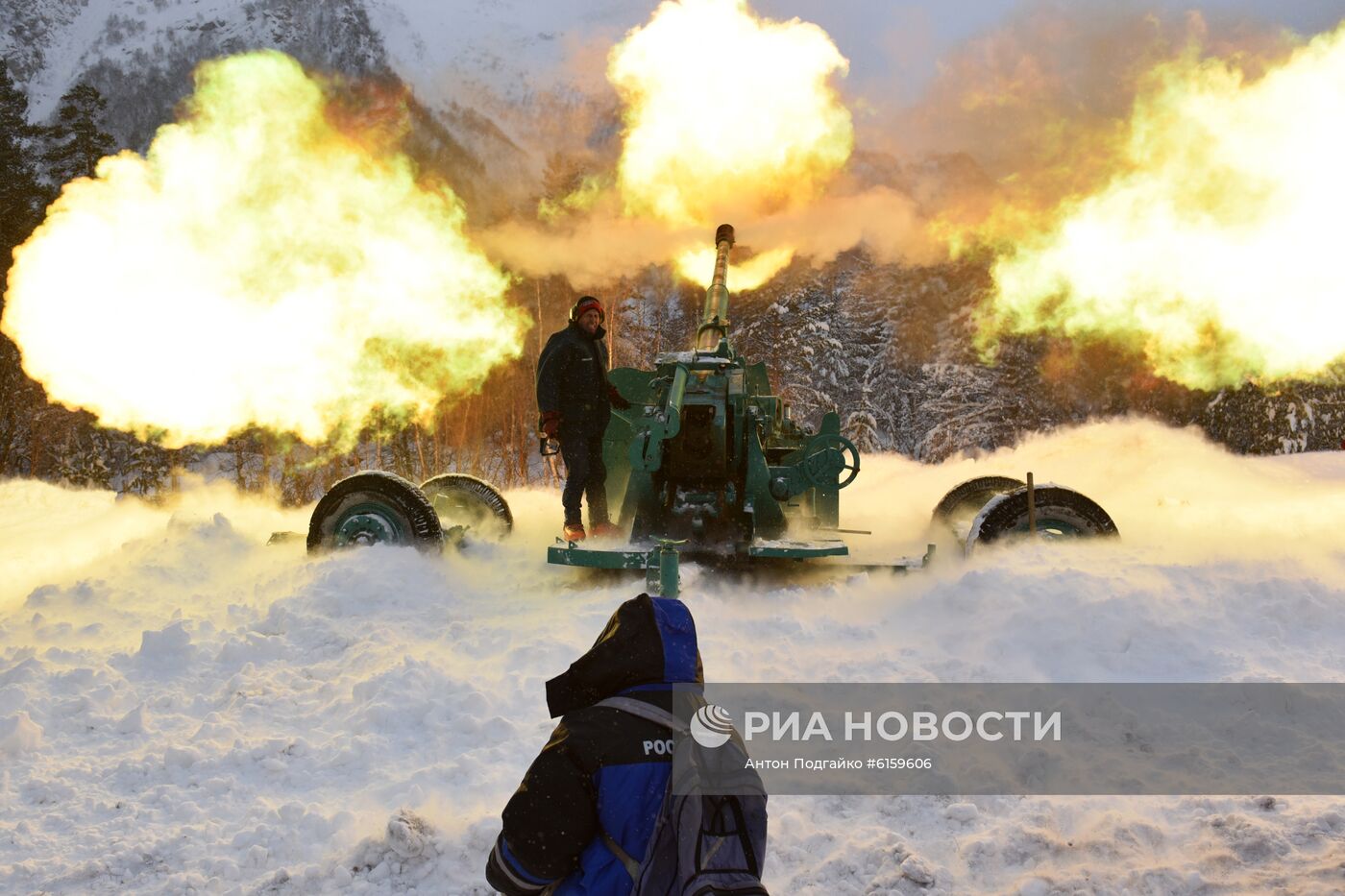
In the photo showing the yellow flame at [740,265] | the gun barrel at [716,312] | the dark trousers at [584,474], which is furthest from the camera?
the yellow flame at [740,265]

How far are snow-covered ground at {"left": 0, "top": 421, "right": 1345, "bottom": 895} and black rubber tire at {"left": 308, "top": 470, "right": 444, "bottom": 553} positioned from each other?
26cm

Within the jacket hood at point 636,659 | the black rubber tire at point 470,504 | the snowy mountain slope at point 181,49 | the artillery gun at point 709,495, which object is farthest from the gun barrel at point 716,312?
the snowy mountain slope at point 181,49

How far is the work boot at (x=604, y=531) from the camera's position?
8.56 metres

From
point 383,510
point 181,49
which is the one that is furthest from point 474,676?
point 181,49

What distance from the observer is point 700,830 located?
2039 mm

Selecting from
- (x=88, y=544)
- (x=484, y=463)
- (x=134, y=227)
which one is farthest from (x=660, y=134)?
(x=484, y=463)

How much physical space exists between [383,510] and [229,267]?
644 centimetres

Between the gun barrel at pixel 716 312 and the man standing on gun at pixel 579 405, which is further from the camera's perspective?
the gun barrel at pixel 716 312

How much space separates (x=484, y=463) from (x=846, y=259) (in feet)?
57.5

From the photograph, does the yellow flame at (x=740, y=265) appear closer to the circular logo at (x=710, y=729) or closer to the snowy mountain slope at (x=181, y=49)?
the circular logo at (x=710, y=729)

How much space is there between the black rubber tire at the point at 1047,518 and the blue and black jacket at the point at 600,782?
5.63 metres

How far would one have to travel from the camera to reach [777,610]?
662 centimetres

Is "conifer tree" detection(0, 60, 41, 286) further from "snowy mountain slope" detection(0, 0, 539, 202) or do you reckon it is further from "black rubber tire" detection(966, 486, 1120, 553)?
"black rubber tire" detection(966, 486, 1120, 553)

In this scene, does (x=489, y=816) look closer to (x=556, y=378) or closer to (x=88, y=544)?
(x=556, y=378)
